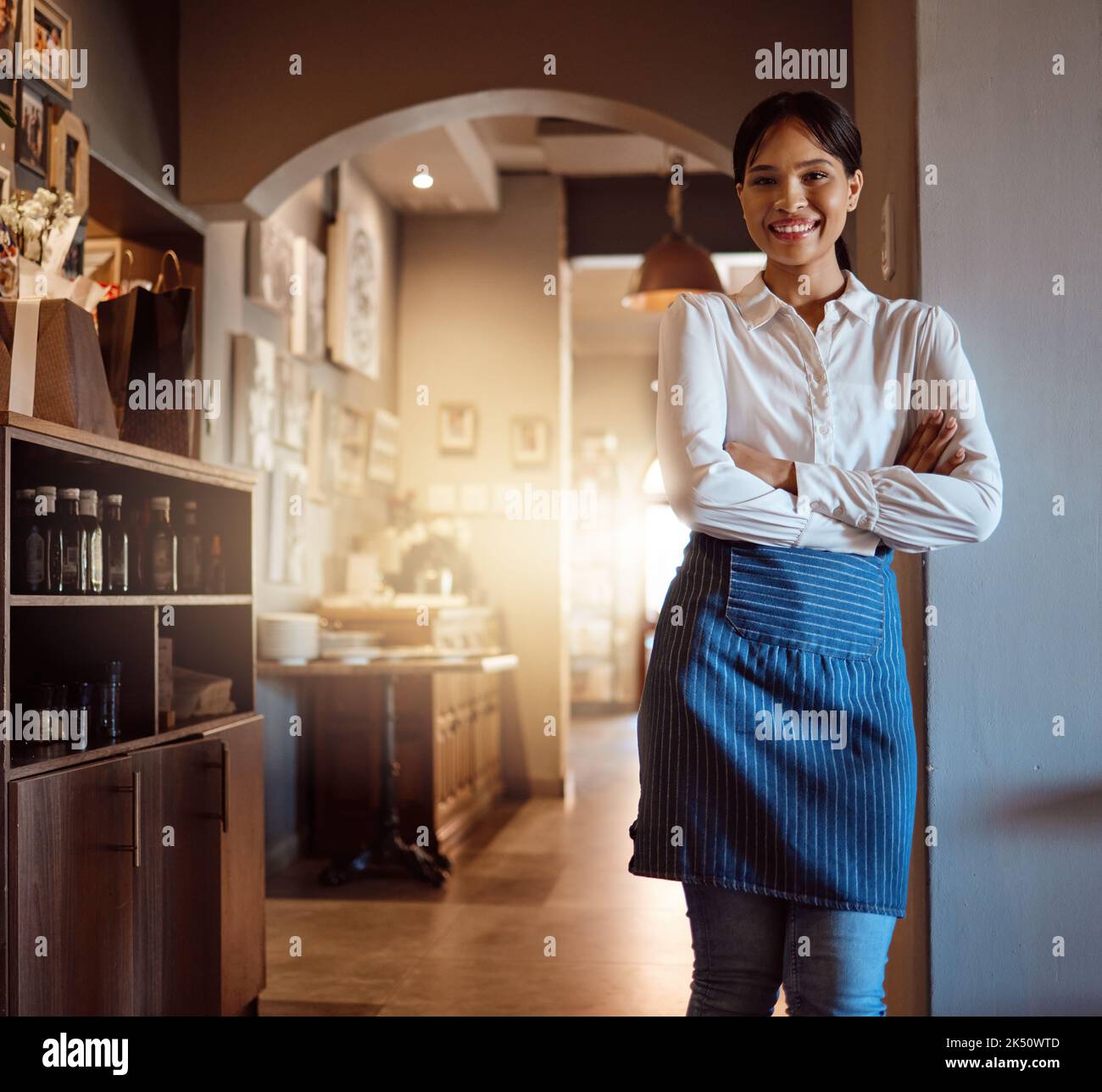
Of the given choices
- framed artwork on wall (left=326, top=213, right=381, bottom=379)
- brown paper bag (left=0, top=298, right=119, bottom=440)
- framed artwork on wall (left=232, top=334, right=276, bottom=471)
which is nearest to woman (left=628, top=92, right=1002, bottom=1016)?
brown paper bag (left=0, top=298, right=119, bottom=440)

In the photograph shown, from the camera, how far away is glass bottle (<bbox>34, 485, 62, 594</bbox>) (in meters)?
2.23

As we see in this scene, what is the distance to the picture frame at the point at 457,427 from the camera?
23.0 feet

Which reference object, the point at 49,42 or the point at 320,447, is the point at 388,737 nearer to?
the point at 320,447

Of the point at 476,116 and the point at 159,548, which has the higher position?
the point at 476,116

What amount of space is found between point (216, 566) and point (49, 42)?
1.36 m

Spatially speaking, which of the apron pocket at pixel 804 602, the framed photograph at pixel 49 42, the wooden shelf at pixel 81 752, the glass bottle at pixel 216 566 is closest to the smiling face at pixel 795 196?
the apron pocket at pixel 804 602

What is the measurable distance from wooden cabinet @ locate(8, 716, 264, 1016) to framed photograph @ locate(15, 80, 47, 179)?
4.67 feet

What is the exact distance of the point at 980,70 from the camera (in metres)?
2.23

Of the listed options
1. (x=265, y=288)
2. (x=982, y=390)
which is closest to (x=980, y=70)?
(x=982, y=390)

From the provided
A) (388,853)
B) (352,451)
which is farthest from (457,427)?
(388,853)

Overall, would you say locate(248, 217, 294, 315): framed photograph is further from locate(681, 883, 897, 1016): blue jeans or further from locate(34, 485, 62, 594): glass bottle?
locate(681, 883, 897, 1016): blue jeans

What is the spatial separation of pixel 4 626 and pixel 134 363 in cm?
94

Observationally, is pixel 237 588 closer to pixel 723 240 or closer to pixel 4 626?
pixel 4 626

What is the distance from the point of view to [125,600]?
244cm
